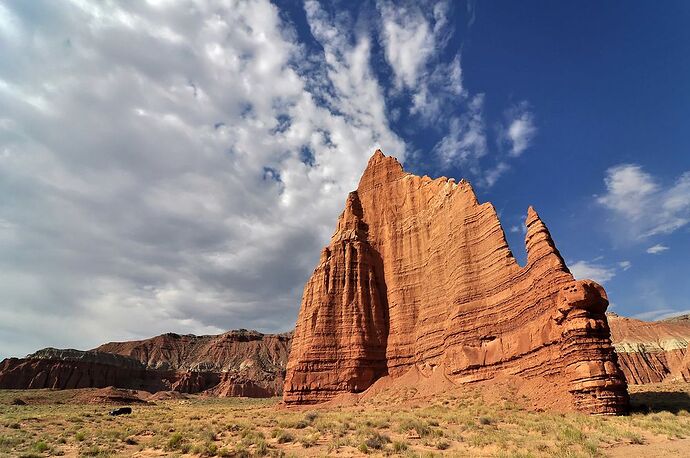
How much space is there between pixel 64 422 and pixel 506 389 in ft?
114

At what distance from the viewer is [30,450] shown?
18.9 m

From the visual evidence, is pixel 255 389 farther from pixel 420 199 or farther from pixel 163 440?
pixel 163 440

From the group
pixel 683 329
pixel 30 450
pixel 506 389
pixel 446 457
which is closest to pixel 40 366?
pixel 30 450

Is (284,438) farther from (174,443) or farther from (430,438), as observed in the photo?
(430,438)

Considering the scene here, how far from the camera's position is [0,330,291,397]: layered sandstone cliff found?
111250mm

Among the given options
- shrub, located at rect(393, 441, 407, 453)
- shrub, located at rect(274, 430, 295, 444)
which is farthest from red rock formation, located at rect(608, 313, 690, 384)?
shrub, located at rect(274, 430, 295, 444)

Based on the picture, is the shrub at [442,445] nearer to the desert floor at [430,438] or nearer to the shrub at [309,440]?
the desert floor at [430,438]

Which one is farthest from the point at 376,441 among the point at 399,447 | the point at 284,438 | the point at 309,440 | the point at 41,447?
the point at 41,447

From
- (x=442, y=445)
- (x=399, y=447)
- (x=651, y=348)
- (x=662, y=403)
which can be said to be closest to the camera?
(x=399, y=447)

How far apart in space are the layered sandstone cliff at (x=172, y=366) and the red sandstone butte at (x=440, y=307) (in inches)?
2762

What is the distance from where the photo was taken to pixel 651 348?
98.8 m

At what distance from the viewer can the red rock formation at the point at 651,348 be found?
86.4 meters

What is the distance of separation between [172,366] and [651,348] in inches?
5835

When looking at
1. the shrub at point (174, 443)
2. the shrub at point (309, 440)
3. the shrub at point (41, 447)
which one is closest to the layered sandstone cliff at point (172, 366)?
the shrub at point (41, 447)
